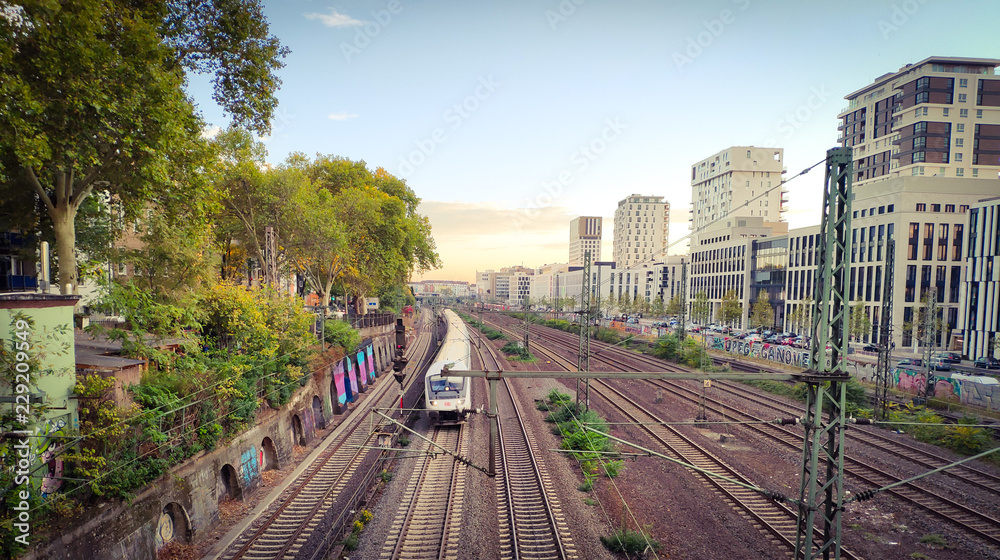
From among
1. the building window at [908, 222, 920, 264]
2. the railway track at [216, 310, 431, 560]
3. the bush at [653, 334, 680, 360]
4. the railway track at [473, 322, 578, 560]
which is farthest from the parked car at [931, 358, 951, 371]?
the railway track at [216, 310, 431, 560]

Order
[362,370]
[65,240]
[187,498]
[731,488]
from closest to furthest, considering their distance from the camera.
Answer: [187,498] → [65,240] → [731,488] → [362,370]

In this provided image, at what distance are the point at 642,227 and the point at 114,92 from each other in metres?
173

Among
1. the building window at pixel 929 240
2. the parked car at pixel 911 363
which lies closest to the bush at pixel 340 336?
the parked car at pixel 911 363

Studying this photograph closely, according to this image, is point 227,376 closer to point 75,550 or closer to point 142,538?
point 142,538

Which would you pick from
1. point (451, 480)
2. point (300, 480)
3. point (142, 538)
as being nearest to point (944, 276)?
point (451, 480)

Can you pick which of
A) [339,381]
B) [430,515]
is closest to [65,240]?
[430,515]

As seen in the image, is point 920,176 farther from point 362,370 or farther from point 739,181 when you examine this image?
point 362,370

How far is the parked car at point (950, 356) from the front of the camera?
39.8 m

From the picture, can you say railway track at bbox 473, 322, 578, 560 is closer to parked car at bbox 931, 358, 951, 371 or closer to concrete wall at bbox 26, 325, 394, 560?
concrete wall at bbox 26, 325, 394, 560

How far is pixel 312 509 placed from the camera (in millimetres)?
13938

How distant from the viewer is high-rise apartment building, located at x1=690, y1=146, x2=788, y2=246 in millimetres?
108688

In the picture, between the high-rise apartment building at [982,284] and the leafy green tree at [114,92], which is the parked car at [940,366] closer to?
the high-rise apartment building at [982,284]

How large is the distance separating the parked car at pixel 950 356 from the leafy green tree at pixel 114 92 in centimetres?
5369

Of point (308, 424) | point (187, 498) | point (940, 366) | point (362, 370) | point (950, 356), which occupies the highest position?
point (187, 498)
